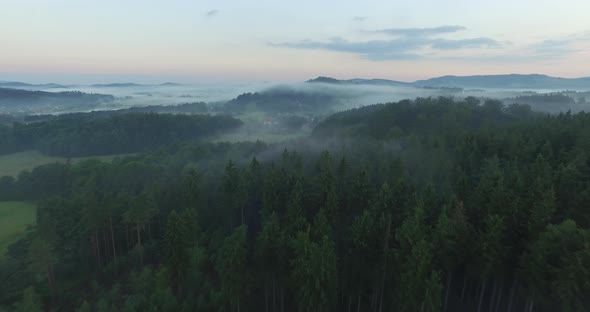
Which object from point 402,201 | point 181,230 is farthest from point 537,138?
point 181,230

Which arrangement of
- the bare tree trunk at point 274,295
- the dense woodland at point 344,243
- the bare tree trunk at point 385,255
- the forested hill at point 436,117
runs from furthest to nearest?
the forested hill at point 436,117 < the bare tree trunk at point 274,295 < the bare tree trunk at point 385,255 < the dense woodland at point 344,243

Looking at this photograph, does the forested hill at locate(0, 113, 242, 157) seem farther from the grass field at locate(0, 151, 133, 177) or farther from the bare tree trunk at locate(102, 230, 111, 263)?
the bare tree trunk at locate(102, 230, 111, 263)

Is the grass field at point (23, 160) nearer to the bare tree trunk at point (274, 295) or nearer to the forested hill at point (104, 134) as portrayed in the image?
the forested hill at point (104, 134)

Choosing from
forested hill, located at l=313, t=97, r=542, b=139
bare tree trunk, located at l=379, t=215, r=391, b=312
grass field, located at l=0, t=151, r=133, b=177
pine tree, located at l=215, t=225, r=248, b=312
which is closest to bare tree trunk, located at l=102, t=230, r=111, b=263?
pine tree, located at l=215, t=225, r=248, b=312

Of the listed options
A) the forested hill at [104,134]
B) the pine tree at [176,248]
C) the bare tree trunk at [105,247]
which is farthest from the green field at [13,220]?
the forested hill at [104,134]

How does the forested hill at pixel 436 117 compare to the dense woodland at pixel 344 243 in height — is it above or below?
above

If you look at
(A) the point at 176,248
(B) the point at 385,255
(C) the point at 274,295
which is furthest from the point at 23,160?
(B) the point at 385,255
